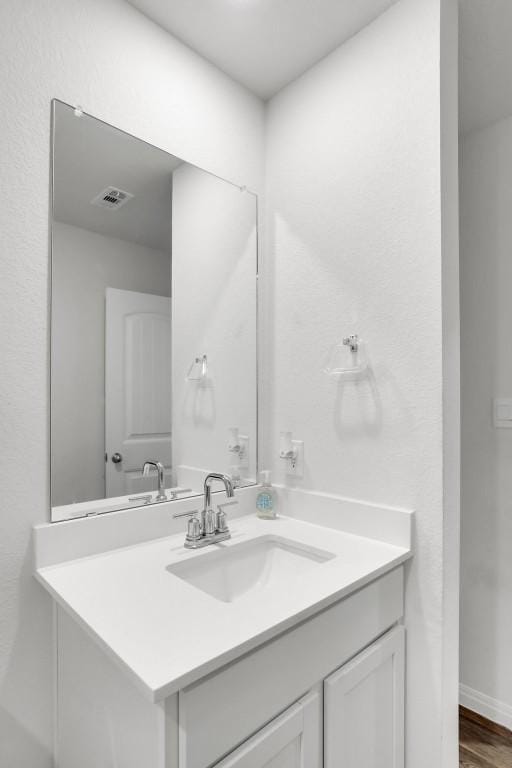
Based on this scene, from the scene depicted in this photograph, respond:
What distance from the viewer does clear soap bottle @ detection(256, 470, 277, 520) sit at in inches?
63.2

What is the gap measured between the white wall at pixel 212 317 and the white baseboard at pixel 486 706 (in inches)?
52.6

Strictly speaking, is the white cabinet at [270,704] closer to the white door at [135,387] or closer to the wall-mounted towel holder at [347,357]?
the white door at [135,387]

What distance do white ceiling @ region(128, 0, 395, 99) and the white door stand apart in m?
0.89

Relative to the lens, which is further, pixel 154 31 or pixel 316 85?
pixel 316 85

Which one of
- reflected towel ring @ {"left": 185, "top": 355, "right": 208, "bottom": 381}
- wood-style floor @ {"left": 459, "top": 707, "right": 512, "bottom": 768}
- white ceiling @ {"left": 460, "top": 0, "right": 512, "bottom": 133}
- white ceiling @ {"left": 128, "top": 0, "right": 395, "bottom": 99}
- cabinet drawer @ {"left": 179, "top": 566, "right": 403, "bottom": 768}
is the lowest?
wood-style floor @ {"left": 459, "top": 707, "right": 512, "bottom": 768}

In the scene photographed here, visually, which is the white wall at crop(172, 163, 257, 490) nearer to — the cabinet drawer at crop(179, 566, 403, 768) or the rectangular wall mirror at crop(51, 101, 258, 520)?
the rectangular wall mirror at crop(51, 101, 258, 520)

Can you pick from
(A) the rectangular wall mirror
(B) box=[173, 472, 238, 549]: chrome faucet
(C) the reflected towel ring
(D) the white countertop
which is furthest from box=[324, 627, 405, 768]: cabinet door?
(C) the reflected towel ring

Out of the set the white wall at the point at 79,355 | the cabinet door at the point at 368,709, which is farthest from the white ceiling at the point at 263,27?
the cabinet door at the point at 368,709

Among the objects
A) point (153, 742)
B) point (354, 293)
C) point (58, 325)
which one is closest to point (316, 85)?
point (354, 293)

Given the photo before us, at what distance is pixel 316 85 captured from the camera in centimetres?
161

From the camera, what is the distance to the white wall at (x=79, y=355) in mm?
1194

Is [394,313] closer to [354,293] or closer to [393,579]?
[354,293]

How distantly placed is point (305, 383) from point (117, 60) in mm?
1176

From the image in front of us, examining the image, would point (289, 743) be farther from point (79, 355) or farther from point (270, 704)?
point (79, 355)
